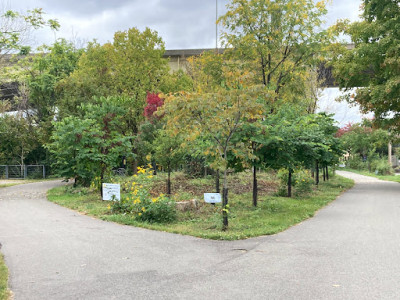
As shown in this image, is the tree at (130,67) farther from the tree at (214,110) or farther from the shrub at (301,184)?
the tree at (214,110)

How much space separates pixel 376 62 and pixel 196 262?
1990cm

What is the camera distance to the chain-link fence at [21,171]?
32.7 meters

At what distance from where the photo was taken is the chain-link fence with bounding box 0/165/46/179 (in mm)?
32719

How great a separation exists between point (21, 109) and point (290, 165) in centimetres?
2922

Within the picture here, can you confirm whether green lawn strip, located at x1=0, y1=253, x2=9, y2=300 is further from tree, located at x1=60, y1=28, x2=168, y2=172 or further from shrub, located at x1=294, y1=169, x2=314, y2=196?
tree, located at x1=60, y1=28, x2=168, y2=172

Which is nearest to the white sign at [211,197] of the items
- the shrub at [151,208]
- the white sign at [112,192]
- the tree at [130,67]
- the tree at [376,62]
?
the shrub at [151,208]

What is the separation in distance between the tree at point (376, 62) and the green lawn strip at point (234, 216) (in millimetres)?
8781

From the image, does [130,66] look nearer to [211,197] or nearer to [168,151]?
[168,151]

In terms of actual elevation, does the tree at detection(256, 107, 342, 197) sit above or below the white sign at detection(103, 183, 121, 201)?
above

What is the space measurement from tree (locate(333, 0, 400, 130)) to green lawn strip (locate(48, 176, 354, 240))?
8781mm

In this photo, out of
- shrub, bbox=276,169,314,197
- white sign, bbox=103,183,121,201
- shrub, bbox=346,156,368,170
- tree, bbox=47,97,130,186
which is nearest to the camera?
white sign, bbox=103,183,121,201

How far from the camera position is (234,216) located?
1116 centimetres

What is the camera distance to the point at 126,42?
25719 millimetres

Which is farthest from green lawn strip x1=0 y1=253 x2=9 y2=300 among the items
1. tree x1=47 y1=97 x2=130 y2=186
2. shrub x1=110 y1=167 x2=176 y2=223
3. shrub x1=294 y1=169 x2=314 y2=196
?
shrub x1=294 y1=169 x2=314 y2=196
